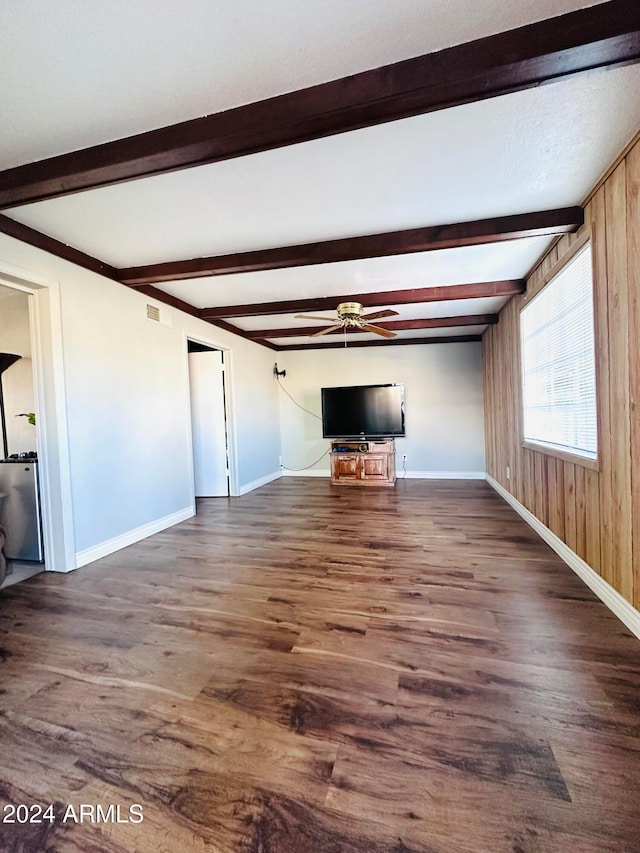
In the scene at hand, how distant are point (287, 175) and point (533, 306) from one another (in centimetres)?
270

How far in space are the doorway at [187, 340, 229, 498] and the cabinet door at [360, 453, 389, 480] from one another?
2177 mm

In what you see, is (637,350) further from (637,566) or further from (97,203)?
(97,203)

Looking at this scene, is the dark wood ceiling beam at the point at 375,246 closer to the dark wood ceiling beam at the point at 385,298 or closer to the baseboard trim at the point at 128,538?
the dark wood ceiling beam at the point at 385,298

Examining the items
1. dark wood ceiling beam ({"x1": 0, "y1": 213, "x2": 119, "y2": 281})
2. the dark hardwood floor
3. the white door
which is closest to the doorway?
the white door

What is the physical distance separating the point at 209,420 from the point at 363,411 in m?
2.55

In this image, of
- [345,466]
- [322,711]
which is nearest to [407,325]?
[345,466]

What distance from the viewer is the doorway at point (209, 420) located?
528cm

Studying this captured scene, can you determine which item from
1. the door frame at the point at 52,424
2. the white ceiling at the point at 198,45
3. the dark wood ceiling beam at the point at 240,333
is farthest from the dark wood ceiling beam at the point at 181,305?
the white ceiling at the point at 198,45

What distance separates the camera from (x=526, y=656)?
1689mm

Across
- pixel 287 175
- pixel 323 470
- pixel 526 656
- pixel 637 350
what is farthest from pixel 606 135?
pixel 323 470

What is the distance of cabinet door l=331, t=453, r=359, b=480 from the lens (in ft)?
19.7

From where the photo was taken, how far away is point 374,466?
593cm

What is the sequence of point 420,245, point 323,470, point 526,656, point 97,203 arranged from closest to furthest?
point 526,656, point 97,203, point 420,245, point 323,470

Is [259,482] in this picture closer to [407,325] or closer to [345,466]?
[345,466]
